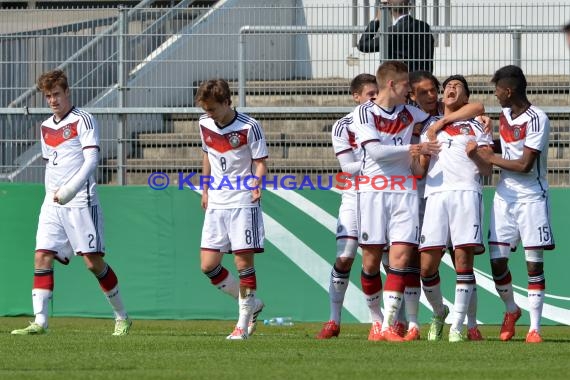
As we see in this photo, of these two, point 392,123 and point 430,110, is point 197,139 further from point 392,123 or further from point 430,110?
point 392,123

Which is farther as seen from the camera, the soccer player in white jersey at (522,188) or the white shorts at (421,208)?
the white shorts at (421,208)

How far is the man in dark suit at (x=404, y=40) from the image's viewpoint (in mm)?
14609

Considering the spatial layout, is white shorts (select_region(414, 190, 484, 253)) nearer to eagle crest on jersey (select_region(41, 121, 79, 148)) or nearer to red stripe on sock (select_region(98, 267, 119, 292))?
red stripe on sock (select_region(98, 267, 119, 292))

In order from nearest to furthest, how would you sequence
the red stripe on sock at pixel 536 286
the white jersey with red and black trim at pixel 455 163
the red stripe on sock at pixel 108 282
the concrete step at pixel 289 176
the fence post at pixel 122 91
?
the white jersey with red and black trim at pixel 455 163 → the red stripe on sock at pixel 536 286 → the red stripe on sock at pixel 108 282 → the concrete step at pixel 289 176 → the fence post at pixel 122 91

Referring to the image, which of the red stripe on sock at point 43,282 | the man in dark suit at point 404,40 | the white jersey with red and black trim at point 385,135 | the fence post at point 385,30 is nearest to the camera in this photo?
the white jersey with red and black trim at point 385,135

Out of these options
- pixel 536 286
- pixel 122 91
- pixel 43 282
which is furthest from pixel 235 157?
pixel 122 91

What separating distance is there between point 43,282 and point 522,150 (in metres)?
4.41

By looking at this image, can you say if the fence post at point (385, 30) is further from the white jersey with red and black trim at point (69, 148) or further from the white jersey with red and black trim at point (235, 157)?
the white jersey with red and black trim at point (69, 148)

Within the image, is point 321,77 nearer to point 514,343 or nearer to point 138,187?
point 138,187

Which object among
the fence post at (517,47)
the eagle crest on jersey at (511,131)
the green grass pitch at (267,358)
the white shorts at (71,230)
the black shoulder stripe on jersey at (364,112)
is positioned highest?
the fence post at (517,47)

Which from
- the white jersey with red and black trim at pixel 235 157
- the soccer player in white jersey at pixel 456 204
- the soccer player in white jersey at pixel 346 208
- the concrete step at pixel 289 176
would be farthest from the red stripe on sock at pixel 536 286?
the concrete step at pixel 289 176

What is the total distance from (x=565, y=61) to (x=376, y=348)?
5.43 metres

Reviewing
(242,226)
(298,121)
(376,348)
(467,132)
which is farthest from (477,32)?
(376,348)

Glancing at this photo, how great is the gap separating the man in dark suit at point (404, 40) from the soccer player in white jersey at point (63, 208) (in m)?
3.96
